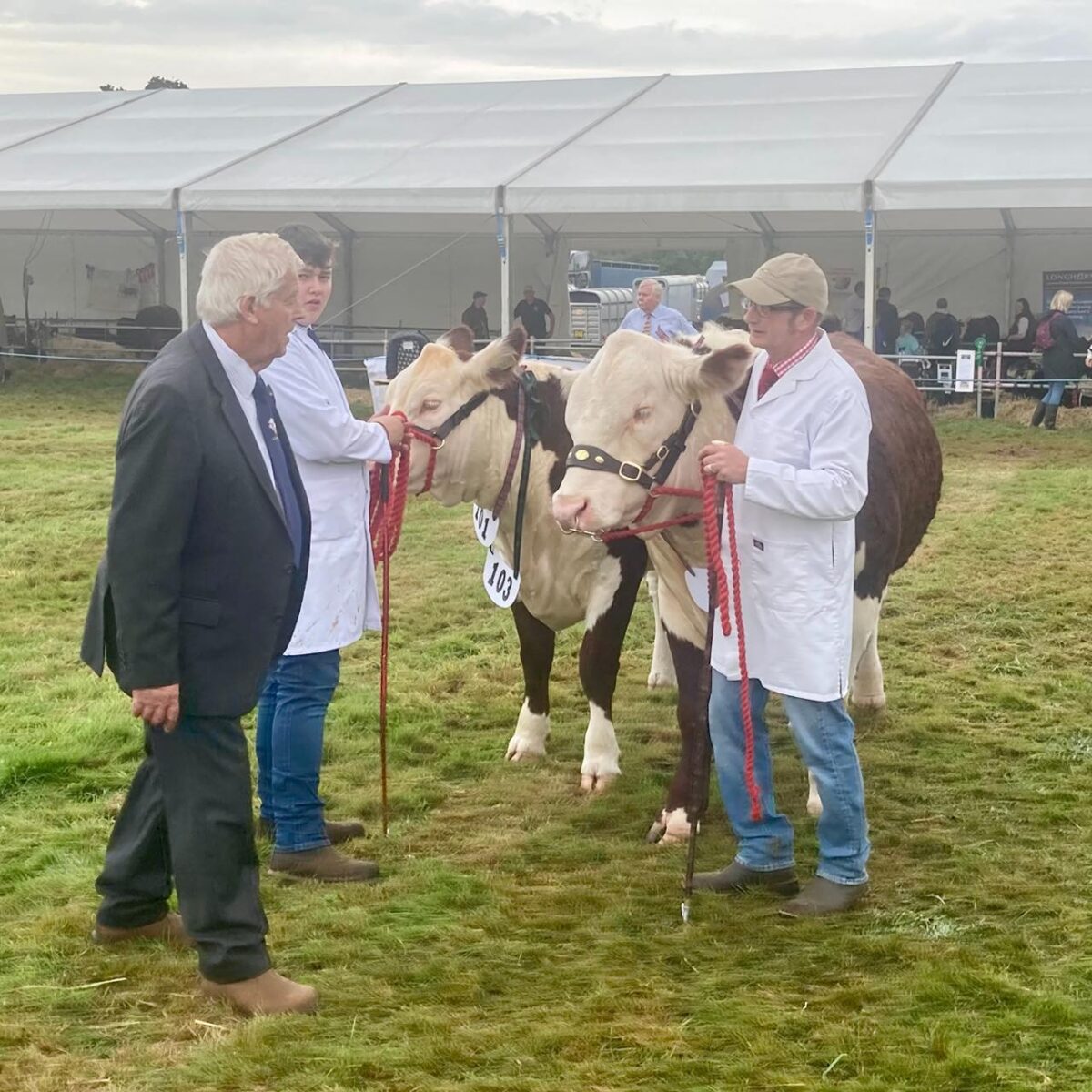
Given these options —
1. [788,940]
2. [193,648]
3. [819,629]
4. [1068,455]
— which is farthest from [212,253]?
[1068,455]

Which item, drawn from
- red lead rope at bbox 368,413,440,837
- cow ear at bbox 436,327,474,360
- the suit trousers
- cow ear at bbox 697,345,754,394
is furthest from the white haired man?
the suit trousers

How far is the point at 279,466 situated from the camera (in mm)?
3645

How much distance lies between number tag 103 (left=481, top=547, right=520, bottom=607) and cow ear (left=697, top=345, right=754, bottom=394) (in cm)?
147

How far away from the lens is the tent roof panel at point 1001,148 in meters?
15.9

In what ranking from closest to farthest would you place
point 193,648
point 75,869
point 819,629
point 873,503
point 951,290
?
point 193,648, point 819,629, point 75,869, point 873,503, point 951,290

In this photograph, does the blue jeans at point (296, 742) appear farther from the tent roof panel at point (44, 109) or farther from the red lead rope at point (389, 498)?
the tent roof panel at point (44, 109)

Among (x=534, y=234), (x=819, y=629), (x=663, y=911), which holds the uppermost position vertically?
(x=534, y=234)

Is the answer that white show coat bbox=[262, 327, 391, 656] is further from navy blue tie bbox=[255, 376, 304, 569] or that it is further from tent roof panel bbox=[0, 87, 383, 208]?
tent roof panel bbox=[0, 87, 383, 208]

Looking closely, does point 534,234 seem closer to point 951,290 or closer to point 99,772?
point 951,290

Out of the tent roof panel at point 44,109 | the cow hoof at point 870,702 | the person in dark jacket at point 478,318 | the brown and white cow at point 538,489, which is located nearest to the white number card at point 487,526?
the brown and white cow at point 538,489

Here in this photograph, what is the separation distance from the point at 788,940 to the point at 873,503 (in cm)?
156

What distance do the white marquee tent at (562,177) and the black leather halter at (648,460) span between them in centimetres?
1284

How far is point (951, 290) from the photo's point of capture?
75.5 ft

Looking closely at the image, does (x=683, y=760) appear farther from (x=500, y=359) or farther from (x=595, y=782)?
(x=500, y=359)
